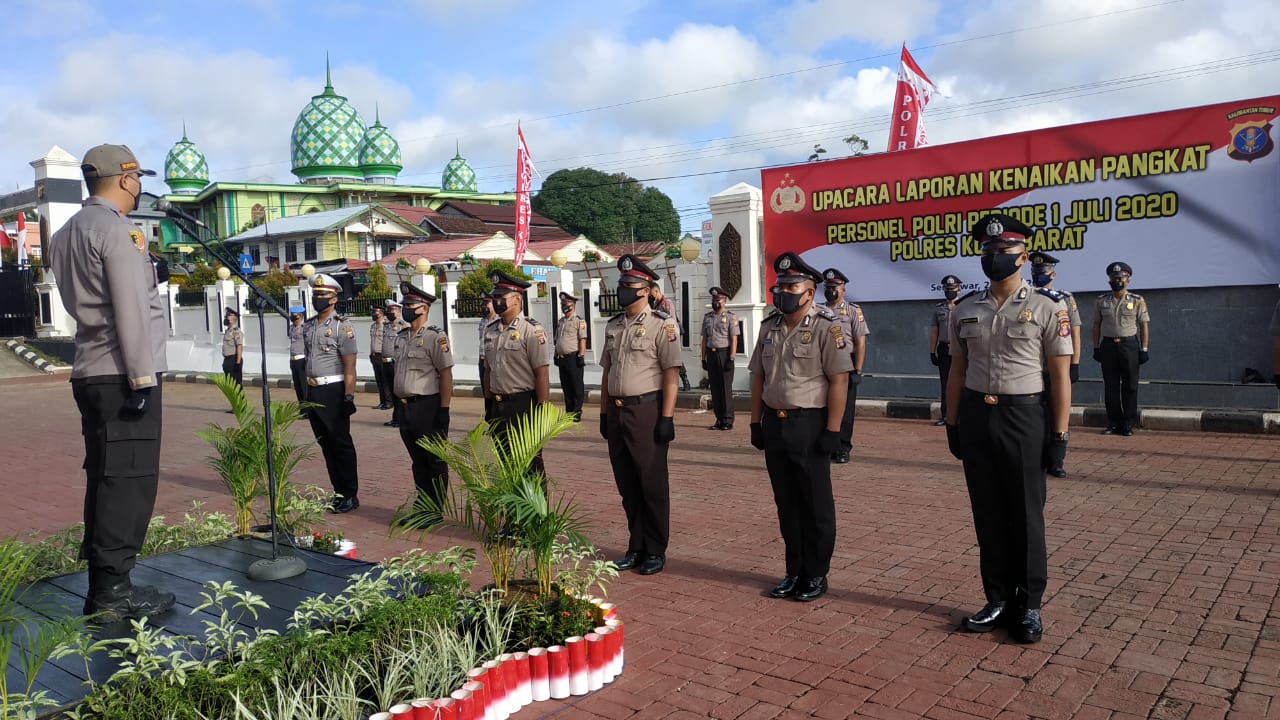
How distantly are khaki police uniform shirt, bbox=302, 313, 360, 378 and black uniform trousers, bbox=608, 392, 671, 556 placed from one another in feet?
10.3

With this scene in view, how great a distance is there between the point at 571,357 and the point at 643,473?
9.21 meters

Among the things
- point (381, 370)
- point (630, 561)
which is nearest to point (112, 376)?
point (630, 561)

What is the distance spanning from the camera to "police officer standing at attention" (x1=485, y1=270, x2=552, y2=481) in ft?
21.4

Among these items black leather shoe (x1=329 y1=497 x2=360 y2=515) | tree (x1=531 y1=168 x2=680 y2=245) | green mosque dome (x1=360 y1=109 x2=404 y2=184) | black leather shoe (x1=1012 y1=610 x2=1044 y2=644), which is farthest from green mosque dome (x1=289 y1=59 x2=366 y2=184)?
black leather shoe (x1=1012 y1=610 x2=1044 y2=644)

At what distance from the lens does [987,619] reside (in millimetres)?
4395

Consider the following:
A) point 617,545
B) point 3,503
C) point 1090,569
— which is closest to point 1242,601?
point 1090,569

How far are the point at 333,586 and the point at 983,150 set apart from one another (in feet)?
33.3

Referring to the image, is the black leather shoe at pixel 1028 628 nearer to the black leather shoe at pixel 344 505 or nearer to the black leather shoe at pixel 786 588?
the black leather shoe at pixel 786 588

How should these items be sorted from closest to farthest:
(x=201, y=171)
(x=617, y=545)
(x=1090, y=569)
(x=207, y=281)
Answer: (x=1090, y=569) → (x=617, y=545) → (x=207, y=281) → (x=201, y=171)

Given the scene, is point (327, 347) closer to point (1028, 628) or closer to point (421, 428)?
point (421, 428)

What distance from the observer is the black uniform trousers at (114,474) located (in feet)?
13.4

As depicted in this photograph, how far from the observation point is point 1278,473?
787cm

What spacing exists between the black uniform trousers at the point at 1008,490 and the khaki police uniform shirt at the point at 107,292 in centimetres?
368

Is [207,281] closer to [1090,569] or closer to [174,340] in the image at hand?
[174,340]
